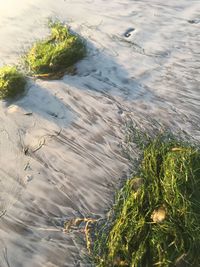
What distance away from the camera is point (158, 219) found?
2.46 metres

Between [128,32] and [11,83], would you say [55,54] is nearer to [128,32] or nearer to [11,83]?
[11,83]

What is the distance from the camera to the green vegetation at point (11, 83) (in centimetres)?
369

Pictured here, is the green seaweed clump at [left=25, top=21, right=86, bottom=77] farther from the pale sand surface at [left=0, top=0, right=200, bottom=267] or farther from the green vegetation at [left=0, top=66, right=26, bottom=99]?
the green vegetation at [left=0, top=66, right=26, bottom=99]

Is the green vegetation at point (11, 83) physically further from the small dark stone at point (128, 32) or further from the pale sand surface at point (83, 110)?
the small dark stone at point (128, 32)

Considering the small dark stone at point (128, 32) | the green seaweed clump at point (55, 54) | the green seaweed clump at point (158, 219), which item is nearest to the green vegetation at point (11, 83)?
the green seaweed clump at point (55, 54)

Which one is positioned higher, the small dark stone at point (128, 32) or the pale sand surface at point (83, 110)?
the small dark stone at point (128, 32)

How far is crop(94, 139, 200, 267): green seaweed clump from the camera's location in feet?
7.64

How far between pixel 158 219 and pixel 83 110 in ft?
4.79

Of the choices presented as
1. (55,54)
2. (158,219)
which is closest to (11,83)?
(55,54)

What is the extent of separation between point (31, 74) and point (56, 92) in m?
0.41

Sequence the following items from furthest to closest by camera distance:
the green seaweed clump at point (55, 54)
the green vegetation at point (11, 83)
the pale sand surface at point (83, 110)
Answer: the green seaweed clump at point (55, 54)
the green vegetation at point (11, 83)
the pale sand surface at point (83, 110)

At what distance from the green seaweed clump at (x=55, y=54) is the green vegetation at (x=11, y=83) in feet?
0.78

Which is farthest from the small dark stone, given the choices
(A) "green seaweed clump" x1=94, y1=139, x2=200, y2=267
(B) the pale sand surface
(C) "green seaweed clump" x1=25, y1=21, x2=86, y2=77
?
(A) "green seaweed clump" x1=94, y1=139, x2=200, y2=267

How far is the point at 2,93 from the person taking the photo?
3693 millimetres
